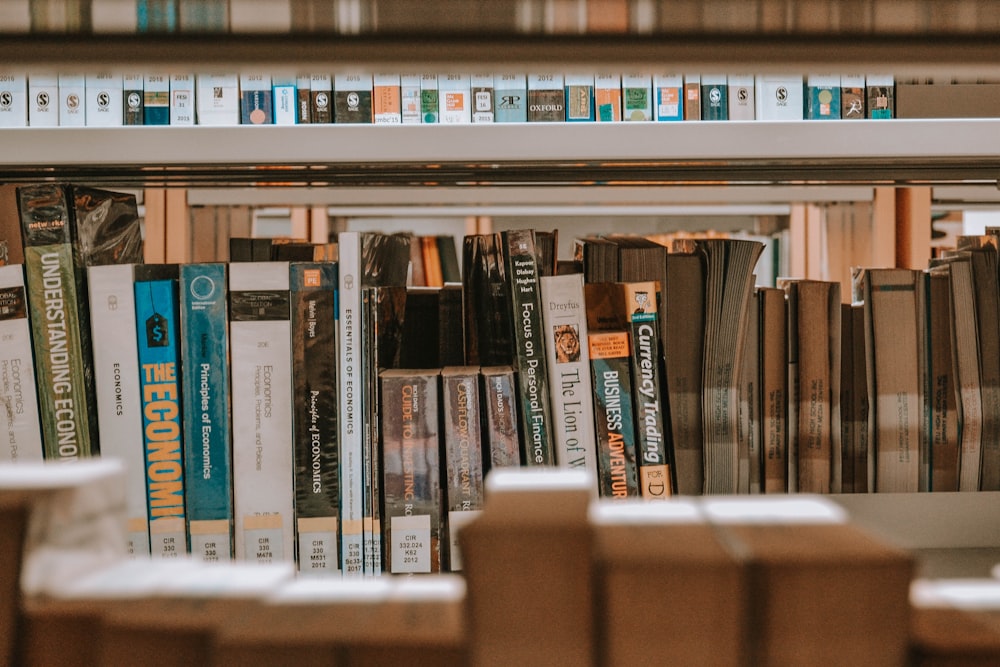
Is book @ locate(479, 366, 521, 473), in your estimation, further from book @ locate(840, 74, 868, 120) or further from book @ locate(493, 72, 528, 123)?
book @ locate(840, 74, 868, 120)

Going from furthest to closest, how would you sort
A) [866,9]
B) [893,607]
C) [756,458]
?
[756,458], [866,9], [893,607]

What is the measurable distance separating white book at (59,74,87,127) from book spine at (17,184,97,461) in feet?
1.47

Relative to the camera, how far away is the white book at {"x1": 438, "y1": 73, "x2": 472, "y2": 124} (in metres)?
1.14

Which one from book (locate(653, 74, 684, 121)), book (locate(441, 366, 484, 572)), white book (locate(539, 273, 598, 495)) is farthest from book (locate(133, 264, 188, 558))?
book (locate(653, 74, 684, 121))

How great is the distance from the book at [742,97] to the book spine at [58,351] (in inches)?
34.8

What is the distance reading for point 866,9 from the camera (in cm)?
44

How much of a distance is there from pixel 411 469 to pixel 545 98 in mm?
598

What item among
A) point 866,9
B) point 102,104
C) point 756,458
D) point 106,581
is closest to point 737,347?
point 756,458

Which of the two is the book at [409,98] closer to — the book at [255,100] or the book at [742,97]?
the book at [255,100]

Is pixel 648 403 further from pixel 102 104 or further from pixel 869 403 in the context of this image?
pixel 102 104

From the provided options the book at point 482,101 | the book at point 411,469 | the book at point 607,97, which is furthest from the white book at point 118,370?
the book at point 607,97

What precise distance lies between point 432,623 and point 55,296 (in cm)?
65

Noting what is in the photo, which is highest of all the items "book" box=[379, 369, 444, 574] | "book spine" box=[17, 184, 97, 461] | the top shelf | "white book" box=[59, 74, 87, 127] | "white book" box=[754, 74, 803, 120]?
"white book" box=[59, 74, 87, 127]

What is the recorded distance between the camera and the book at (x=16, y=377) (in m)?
0.77
